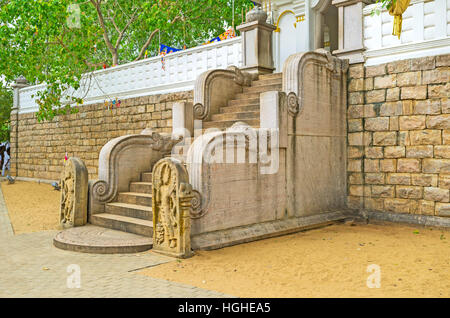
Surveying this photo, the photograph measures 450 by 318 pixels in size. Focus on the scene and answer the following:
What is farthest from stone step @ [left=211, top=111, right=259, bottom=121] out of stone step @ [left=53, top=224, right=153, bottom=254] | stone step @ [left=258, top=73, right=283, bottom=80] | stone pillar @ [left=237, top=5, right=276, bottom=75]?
stone step @ [left=53, top=224, right=153, bottom=254]

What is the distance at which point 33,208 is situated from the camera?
11.0 metres

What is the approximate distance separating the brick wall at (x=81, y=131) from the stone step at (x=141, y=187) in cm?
418

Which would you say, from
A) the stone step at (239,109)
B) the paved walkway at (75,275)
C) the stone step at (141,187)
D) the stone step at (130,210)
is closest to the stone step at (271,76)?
the stone step at (239,109)

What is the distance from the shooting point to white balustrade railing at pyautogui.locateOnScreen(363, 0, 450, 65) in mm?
7391

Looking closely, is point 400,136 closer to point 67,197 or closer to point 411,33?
point 411,33

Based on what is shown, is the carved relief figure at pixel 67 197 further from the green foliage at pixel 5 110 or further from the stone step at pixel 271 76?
the green foliage at pixel 5 110

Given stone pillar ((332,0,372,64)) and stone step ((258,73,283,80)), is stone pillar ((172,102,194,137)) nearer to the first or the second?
stone step ((258,73,283,80))

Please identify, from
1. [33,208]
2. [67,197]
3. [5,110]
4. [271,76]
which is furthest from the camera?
[5,110]

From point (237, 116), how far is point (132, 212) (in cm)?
280

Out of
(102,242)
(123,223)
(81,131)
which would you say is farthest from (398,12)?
(81,131)

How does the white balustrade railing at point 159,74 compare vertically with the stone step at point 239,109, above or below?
above

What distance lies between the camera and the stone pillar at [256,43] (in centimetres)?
976
